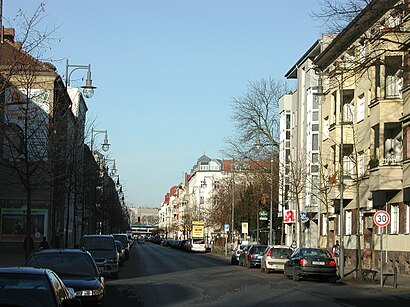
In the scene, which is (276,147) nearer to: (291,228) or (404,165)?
(291,228)

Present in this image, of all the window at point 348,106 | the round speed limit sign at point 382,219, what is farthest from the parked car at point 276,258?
the window at point 348,106

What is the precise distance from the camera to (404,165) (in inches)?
1395

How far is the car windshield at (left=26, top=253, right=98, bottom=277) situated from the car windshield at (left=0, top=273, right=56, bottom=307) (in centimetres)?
644

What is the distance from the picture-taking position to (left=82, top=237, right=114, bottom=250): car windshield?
29128mm

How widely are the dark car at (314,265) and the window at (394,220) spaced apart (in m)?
8.03

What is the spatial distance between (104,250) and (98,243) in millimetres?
786

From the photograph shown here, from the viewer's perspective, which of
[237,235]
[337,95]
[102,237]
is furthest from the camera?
[237,235]

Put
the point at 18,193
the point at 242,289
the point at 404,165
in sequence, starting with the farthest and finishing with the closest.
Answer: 1. the point at 18,193
2. the point at 404,165
3. the point at 242,289

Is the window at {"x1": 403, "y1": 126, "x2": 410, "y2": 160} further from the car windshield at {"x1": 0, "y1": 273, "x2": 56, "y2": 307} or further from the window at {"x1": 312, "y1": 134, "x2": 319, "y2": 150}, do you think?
the car windshield at {"x1": 0, "y1": 273, "x2": 56, "y2": 307}

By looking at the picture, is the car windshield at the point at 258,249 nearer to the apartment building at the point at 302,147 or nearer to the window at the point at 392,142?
the apartment building at the point at 302,147

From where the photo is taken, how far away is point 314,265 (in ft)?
101

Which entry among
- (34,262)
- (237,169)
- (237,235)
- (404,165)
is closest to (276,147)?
(237,169)

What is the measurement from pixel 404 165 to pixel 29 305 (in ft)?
97.5

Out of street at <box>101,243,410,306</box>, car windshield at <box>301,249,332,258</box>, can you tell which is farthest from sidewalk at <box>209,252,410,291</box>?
car windshield at <box>301,249,332,258</box>
